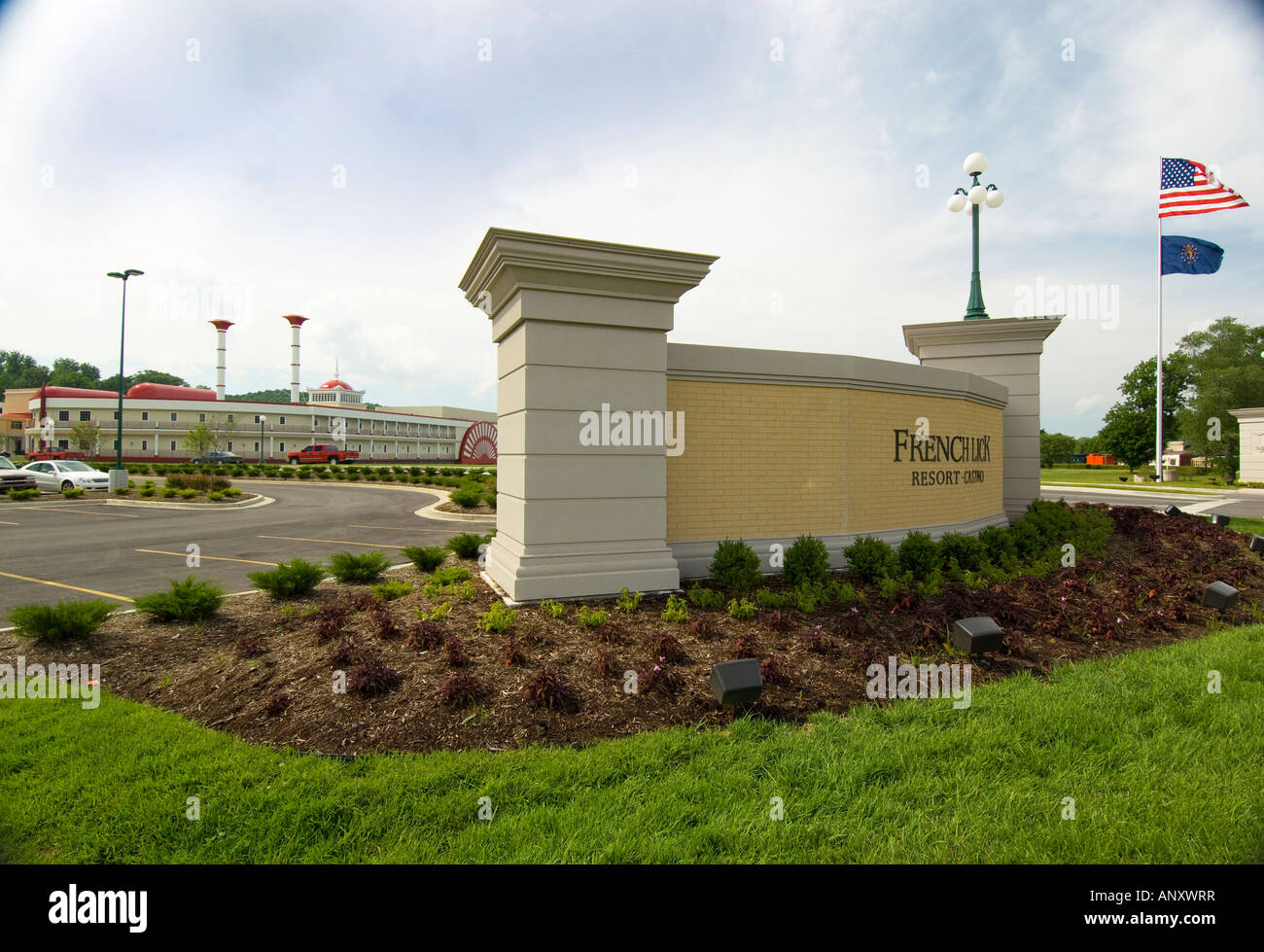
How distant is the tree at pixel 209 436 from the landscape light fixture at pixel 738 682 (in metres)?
61.8

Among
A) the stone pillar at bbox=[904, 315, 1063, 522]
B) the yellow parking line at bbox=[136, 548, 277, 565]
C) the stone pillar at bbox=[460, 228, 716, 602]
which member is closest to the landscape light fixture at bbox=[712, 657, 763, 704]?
the stone pillar at bbox=[460, 228, 716, 602]

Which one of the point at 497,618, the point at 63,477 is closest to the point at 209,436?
the point at 63,477

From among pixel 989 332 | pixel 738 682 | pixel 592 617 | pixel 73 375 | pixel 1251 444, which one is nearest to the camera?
pixel 738 682

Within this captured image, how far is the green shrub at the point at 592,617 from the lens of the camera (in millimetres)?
6074

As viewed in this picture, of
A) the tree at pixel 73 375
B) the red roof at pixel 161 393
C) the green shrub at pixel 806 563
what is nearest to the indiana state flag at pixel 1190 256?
the green shrub at pixel 806 563

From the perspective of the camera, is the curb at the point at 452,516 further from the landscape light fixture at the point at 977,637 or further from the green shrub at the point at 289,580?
the landscape light fixture at the point at 977,637

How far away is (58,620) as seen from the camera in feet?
20.1

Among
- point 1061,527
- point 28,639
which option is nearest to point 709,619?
point 28,639

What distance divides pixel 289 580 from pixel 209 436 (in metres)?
56.9

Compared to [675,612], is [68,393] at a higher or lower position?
higher

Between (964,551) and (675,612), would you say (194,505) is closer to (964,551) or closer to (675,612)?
(675,612)

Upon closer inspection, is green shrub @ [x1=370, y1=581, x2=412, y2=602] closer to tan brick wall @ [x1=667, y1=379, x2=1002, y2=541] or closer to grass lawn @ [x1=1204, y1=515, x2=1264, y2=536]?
tan brick wall @ [x1=667, y1=379, x2=1002, y2=541]

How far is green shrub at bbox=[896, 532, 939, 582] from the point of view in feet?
26.8
